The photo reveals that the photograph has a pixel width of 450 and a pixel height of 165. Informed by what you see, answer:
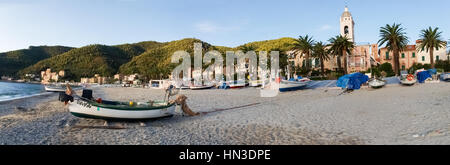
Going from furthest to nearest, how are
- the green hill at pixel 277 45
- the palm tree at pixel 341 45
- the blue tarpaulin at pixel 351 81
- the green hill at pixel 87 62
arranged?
the green hill at pixel 87 62 < the green hill at pixel 277 45 < the palm tree at pixel 341 45 < the blue tarpaulin at pixel 351 81

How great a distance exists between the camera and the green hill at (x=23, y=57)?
140 metres

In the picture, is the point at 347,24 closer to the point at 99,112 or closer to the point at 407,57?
the point at 407,57

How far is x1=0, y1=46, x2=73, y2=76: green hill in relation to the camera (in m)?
140

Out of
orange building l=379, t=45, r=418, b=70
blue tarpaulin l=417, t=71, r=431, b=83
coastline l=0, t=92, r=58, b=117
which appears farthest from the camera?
orange building l=379, t=45, r=418, b=70

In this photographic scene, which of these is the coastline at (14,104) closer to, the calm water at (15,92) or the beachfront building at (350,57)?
the calm water at (15,92)

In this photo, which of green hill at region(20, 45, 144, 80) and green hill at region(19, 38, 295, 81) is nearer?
green hill at region(19, 38, 295, 81)

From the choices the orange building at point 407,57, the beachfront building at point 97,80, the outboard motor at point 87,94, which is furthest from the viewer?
the beachfront building at point 97,80

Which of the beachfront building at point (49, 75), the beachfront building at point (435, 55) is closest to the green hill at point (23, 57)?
the beachfront building at point (49, 75)

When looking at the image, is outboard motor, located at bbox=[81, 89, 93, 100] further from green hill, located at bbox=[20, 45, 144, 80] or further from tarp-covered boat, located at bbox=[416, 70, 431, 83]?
green hill, located at bbox=[20, 45, 144, 80]

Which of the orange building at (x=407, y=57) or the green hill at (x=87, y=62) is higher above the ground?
Answer: the green hill at (x=87, y=62)

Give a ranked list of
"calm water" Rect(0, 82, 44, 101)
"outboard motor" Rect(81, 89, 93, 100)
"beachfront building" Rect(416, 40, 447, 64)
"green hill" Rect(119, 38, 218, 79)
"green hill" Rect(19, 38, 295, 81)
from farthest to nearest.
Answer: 1. "green hill" Rect(19, 38, 295, 81)
2. "green hill" Rect(119, 38, 218, 79)
3. "beachfront building" Rect(416, 40, 447, 64)
4. "calm water" Rect(0, 82, 44, 101)
5. "outboard motor" Rect(81, 89, 93, 100)

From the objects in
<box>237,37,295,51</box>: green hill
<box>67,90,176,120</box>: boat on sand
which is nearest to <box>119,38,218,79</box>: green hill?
<box>237,37,295,51</box>: green hill
